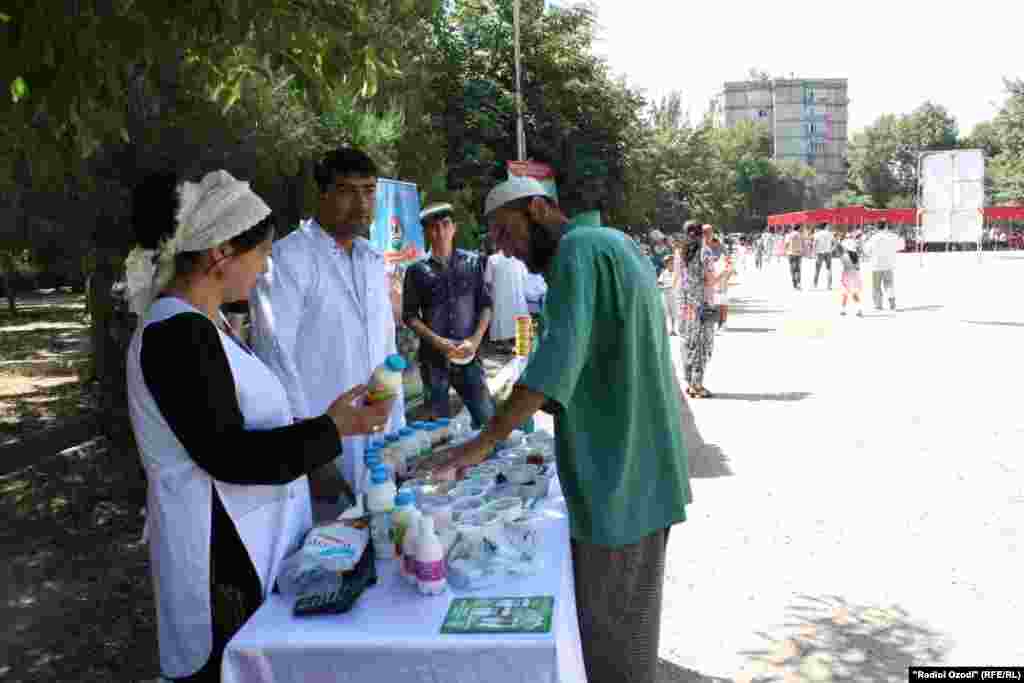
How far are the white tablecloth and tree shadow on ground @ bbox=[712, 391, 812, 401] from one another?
7119 mm

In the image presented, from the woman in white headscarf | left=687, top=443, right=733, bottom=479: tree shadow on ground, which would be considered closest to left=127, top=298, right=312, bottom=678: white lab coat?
the woman in white headscarf

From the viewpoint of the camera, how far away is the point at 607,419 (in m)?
2.28

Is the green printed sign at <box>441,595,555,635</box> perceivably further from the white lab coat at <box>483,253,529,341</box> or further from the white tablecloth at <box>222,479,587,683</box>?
the white lab coat at <box>483,253,529,341</box>

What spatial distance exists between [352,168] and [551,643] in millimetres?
2117

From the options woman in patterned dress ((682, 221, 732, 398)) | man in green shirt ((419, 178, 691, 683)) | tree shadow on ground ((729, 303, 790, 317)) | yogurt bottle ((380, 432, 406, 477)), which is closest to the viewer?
man in green shirt ((419, 178, 691, 683))

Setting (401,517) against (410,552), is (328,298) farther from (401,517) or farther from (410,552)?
(410,552)

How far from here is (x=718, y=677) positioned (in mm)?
3404

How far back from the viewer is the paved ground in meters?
3.59

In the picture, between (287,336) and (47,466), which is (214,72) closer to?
(287,336)

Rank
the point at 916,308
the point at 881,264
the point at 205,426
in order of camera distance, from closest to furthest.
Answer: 1. the point at 205,426
2. the point at 881,264
3. the point at 916,308

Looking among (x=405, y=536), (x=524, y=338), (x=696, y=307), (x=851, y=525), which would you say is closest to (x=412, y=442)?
(x=405, y=536)

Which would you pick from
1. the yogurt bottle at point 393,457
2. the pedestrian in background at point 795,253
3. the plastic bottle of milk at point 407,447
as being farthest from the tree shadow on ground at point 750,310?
the yogurt bottle at point 393,457

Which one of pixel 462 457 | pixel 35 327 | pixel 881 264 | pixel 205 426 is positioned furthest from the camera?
pixel 35 327

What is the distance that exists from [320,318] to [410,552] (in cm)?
144
